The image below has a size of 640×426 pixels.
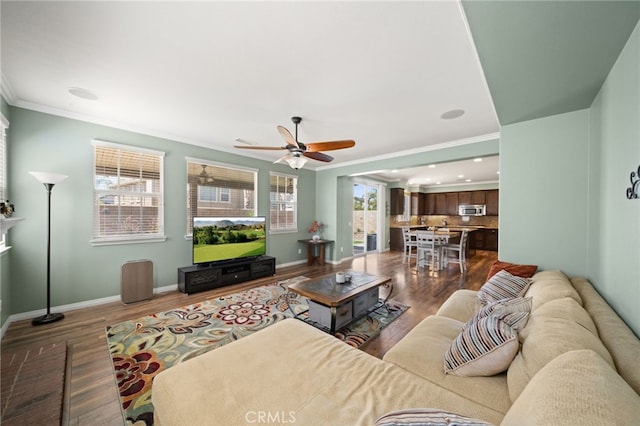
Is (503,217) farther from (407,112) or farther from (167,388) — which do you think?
(167,388)

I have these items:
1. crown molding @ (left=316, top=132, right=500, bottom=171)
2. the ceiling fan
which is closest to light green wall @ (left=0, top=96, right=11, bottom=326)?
the ceiling fan

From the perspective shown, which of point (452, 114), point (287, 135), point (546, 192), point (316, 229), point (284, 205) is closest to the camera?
point (546, 192)

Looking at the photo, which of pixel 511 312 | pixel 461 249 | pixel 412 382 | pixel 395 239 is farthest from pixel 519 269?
pixel 395 239

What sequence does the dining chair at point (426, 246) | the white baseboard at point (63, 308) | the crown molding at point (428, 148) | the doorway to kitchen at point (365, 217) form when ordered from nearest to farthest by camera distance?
the white baseboard at point (63, 308) < the crown molding at point (428, 148) < the dining chair at point (426, 246) < the doorway to kitchen at point (365, 217)

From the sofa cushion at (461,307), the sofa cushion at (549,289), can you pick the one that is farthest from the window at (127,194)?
the sofa cushion at (549,289)

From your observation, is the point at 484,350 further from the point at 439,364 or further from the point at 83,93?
the point at 83,93

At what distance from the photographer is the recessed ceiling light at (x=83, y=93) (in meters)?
2.68

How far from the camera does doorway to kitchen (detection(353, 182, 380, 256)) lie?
799 centimetres

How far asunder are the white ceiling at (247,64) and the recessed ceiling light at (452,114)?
0.08m

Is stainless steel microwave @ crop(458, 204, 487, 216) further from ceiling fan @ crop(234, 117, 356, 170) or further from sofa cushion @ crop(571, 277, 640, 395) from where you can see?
sofa cushion @ crop(571, 277, 640, 395)

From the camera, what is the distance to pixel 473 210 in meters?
9.38

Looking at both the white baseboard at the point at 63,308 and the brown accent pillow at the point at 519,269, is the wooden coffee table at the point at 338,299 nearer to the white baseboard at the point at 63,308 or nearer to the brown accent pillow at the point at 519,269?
the brown accent pillow at the point at 519,269

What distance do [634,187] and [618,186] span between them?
0.40 metres

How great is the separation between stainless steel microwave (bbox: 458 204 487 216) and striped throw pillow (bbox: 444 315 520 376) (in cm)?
933
